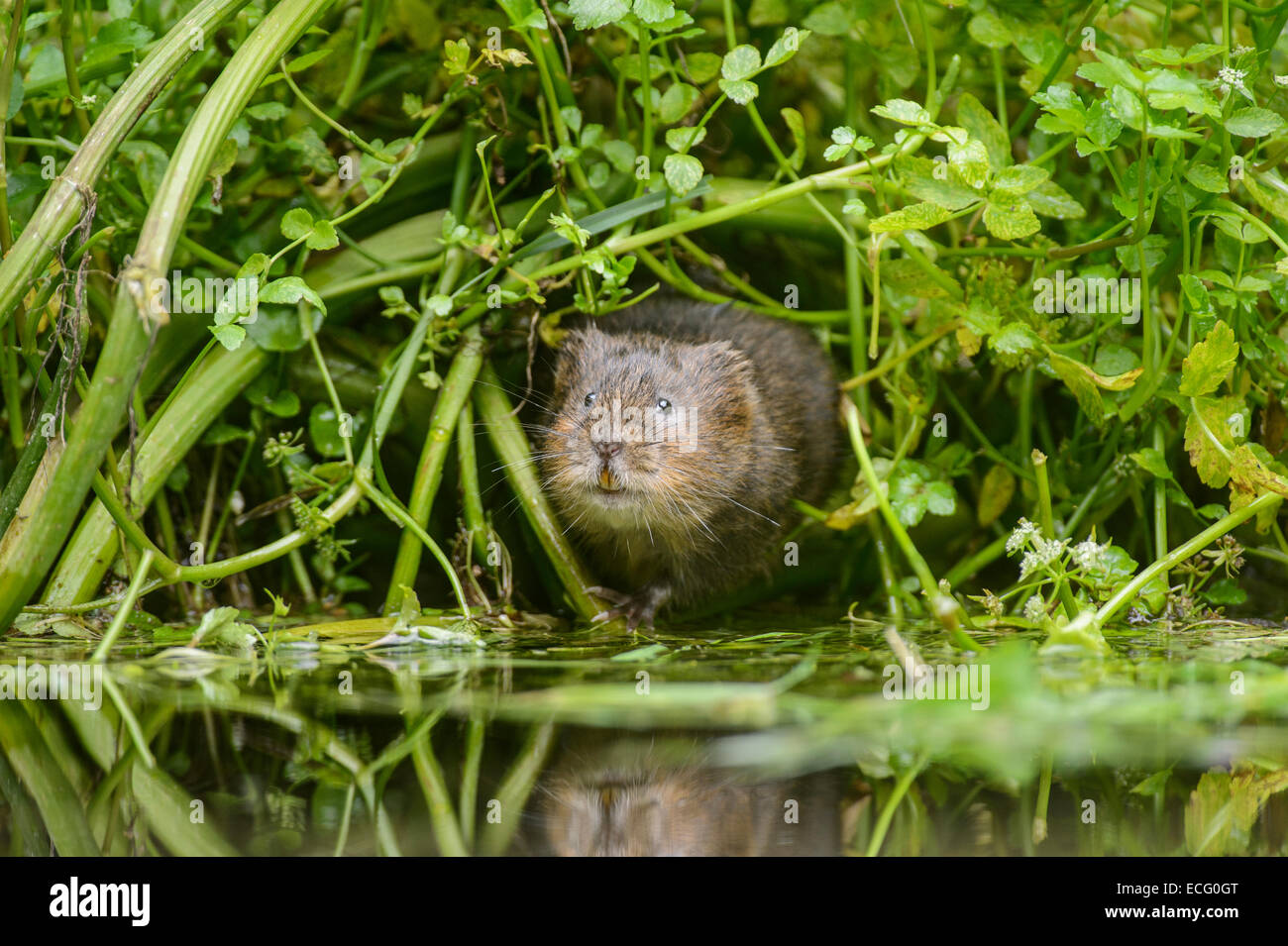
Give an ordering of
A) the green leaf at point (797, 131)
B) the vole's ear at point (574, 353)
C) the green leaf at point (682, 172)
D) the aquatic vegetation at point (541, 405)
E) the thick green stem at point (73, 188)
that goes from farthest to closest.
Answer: the vole's ear at point (574, 353), the green leaf at point (797, 131), the green leaf at point (682, 172), the thick green stem at point (73, 188), the aquatic vegetation at point (541, 405)

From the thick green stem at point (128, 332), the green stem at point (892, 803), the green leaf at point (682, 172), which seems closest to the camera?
the green stem at point (892, 803)

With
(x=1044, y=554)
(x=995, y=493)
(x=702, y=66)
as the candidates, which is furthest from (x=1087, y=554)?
(x=702, y=66)

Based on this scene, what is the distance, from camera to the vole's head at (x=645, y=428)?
3068mm

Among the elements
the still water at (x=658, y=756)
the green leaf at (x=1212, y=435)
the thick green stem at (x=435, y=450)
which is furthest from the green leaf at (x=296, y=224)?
the green leaf at (x=1212, y=435)

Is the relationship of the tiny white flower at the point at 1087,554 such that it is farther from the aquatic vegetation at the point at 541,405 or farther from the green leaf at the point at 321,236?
A: the green leaf at the point at 321,236

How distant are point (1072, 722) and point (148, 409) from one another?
2.41 metres

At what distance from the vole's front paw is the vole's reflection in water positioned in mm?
1429

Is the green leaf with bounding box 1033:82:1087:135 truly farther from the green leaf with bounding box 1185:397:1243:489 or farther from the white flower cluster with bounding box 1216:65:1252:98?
the green leaf with bounding box 1185:397:1243:489

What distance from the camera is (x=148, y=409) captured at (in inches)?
121

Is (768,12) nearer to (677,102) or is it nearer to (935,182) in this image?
(677,102)

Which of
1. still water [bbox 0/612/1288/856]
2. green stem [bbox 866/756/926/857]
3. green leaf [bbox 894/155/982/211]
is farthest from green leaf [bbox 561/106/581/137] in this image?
green stem [bbox 866/756/926/857]

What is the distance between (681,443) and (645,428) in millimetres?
111
